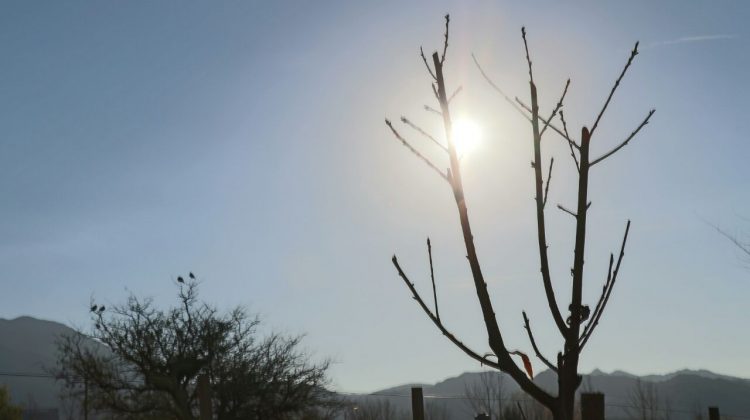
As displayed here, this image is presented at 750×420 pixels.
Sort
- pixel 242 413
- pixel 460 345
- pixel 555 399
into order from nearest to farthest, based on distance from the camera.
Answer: pixel 555 399
pixel 460 345
pixel 242 413

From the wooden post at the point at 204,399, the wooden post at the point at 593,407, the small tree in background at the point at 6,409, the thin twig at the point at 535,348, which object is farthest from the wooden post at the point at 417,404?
the small tree in background at the point at 6,409

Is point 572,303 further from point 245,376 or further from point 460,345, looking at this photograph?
point 245,376

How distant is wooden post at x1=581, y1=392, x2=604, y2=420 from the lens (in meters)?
1.30

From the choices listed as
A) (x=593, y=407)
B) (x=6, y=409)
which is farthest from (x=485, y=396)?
(x=593, y=407)

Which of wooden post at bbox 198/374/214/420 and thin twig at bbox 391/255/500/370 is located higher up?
thin twig at bbox 391/255/500/370

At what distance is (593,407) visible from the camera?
1.32 meters

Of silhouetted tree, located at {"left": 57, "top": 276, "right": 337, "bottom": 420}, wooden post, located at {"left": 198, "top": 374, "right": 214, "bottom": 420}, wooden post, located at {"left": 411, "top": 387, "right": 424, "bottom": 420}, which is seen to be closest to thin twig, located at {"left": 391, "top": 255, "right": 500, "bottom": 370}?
wooden post, located at {"left": 198, "top": 374, "right": 214, "bottom": 420}

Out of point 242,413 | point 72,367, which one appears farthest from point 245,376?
point 72,367

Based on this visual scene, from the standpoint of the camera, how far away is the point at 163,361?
32.0m

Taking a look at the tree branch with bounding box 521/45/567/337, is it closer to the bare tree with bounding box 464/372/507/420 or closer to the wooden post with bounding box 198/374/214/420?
the wooden post with bounding box 198/374/214/420

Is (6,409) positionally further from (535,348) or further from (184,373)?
(535,348)

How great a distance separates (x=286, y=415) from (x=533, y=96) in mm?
32920

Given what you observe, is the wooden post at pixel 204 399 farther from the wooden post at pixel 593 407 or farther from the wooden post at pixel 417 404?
the wooden post at pixel 593 407

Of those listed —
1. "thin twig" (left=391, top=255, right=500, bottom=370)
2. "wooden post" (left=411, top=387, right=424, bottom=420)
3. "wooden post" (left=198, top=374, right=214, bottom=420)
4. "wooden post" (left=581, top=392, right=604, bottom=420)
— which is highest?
"thin twig" (left=391, top=255, right=500, bottom=370)
